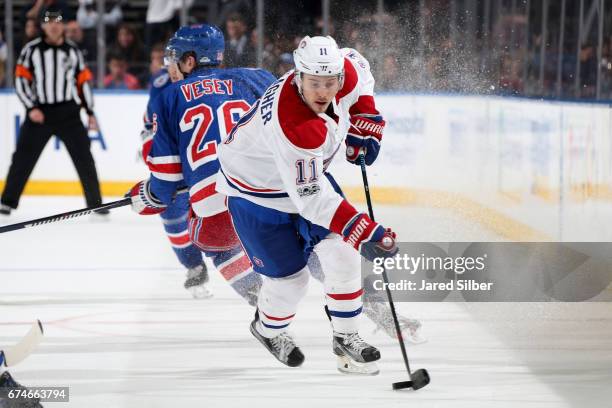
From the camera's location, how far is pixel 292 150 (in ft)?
9.41

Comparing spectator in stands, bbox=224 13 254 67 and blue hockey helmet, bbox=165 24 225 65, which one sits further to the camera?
spectator in stands, bbox=224 13 254 67

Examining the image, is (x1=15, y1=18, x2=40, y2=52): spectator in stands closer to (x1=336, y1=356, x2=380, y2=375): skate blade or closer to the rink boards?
the rink boards

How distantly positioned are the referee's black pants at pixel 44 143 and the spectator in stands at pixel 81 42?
1.40 metres

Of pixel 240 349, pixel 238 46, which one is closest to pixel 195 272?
pixel 240 349

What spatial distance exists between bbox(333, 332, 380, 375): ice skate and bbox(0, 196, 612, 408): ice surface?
0.10 ft

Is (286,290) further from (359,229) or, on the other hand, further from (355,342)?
(359,229)

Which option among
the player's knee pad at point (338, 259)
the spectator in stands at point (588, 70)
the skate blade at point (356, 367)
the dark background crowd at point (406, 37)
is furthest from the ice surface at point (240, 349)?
the dark background crowd at point (406, 37)

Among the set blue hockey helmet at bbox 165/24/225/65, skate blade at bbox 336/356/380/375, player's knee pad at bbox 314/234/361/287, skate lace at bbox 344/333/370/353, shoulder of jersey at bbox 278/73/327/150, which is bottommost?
skate blade at bbox 336/356/380/375

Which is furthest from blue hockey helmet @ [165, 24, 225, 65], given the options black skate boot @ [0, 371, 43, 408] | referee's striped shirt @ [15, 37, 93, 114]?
referee's striped shirt @ [15, 37, 93, 114]

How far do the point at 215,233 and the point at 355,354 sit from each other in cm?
81

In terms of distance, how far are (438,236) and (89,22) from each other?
396 cm

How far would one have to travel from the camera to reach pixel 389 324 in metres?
3.68

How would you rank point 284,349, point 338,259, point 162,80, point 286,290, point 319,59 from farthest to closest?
point 162,80, point 284,349, point 286,290, point 338,259, point 319,59

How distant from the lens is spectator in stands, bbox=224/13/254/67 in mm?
7014
